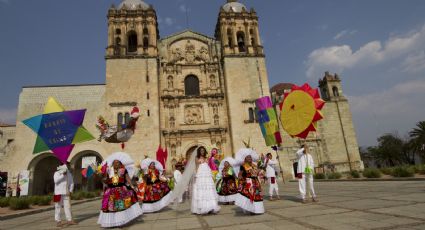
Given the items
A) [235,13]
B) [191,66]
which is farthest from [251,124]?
[235,13]

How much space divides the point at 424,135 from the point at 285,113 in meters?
31.0

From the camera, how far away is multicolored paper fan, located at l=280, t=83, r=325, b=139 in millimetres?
7738

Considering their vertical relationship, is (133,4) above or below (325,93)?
above

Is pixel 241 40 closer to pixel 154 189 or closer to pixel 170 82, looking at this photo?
pixel 170 82

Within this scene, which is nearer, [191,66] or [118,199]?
[118,199]

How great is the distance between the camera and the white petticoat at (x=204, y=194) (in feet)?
21.9

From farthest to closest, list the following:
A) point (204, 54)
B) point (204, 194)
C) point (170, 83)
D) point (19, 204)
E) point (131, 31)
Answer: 1. point (204, 54)
2. point (131, 31)
3. point (170, 83)
4. point (19, 204)
5. point (204, 194)

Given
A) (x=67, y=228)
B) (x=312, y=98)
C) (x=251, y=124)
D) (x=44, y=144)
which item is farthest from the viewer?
Result: (x=251, y=124)

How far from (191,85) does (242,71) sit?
17.1ft

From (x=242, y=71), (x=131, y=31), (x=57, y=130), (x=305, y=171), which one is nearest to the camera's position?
(x=57, y=130)

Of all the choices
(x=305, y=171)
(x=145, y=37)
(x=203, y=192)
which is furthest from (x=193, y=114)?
(x=203, y=192)

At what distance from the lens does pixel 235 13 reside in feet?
94.0

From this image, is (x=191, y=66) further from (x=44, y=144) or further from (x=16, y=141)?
(x=44, y=144)

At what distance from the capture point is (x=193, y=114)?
25438 millimetres
